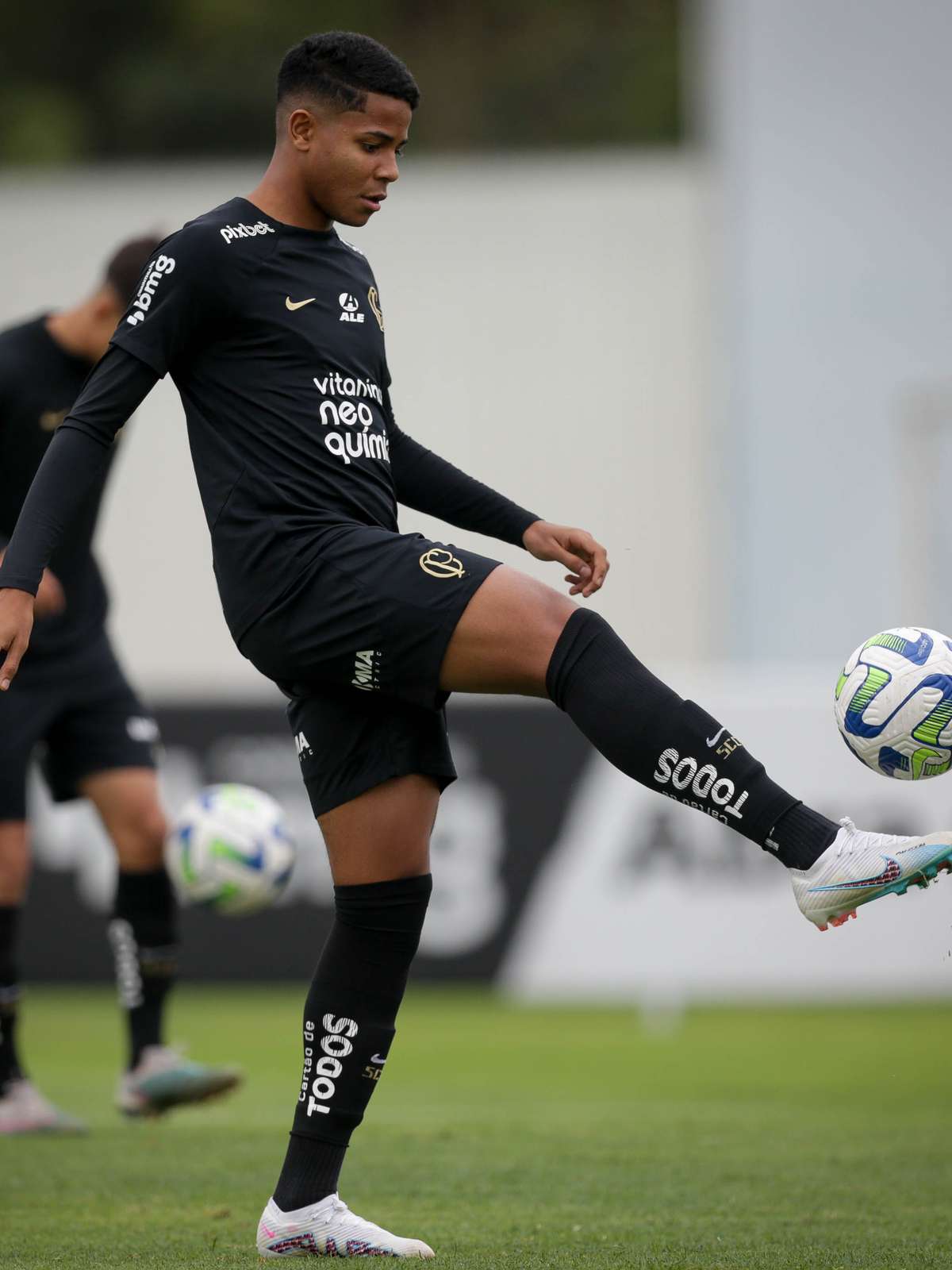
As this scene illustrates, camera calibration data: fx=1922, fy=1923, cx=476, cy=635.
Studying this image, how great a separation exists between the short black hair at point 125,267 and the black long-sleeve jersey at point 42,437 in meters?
0.28

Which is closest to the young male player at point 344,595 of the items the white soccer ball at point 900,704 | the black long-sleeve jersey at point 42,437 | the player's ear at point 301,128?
the player's ear at point 301,128

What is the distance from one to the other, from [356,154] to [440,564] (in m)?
0.83

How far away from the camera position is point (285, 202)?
150 inches

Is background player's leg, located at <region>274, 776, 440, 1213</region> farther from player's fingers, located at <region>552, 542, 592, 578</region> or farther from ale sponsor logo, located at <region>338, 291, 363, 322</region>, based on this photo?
ale sponsor logo, located at <region>338, 291, 363, 322</region>

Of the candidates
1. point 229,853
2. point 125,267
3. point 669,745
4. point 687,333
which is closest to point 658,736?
point 669,745

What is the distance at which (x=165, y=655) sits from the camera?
16.2 meters

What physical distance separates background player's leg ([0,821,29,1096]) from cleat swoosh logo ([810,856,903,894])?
3.18 metres

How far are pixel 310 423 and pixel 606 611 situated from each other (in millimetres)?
12578

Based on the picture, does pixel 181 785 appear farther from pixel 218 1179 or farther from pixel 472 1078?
pixel 218 1179

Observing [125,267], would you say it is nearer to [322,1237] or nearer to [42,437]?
[42,437]

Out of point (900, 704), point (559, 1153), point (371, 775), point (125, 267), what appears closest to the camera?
point (900, 704)

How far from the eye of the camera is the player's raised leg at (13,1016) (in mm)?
5699

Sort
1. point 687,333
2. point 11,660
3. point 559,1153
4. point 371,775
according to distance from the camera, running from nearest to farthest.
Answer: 1. point 11,660
2. point 371,775
3. point 559,1153
4. point 687,333

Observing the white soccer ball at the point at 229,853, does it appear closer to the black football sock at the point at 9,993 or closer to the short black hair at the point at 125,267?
the black football sock at the point at 9,993
